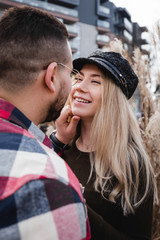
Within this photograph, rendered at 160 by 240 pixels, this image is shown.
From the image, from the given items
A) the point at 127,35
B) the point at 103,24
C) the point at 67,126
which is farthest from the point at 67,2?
the point at 67,126

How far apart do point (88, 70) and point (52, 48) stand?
754 millimetres

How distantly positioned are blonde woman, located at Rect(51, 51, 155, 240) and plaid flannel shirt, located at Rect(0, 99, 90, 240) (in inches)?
26.2

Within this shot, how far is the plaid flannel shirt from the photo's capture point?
1.76 feet

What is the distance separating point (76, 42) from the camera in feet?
110

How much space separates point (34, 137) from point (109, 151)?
900mm

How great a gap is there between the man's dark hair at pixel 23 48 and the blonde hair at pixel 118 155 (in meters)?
0.74

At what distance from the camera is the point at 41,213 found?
55 centimetres

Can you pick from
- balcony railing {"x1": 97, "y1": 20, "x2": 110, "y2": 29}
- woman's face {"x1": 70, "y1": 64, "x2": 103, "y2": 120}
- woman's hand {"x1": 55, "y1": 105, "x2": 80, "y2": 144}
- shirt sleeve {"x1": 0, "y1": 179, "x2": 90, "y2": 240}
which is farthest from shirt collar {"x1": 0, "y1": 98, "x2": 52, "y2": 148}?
balcony railing {"x1": 97, "y1": 20, "x2": 110, "y2": 29}

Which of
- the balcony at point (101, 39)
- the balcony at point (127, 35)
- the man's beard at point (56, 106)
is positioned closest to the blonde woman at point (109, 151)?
the man's beard at point (56, 106)

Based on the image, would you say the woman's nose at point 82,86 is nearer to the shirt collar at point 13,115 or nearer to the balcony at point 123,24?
the shirt collar at point 13,115

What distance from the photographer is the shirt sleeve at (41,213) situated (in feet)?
1.75

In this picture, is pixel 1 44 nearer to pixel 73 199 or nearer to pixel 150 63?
pixel 73 199

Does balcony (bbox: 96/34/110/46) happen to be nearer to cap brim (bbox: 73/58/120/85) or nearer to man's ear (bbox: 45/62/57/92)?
cap brim (bbox: 73/58/120/85)

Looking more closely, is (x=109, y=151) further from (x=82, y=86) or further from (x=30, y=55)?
(x=30, y=55)
